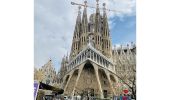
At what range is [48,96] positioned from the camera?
285cm

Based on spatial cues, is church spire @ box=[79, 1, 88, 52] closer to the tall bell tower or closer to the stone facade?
the tall bell tower

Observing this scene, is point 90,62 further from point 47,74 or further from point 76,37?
point 47,74

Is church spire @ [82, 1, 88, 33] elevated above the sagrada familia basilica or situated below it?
above

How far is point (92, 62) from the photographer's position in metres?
2.88

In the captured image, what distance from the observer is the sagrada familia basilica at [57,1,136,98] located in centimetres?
280

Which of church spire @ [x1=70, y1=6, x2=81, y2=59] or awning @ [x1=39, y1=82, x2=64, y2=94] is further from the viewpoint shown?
church spire @ [x1=70, y1=6, x2=81, y2=59]

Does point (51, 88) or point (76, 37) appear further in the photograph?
point (76, 37)

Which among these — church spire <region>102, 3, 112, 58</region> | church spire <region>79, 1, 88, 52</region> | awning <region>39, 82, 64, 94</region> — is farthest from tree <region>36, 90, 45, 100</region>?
church spire <region>102, 3, 112, 58</region>

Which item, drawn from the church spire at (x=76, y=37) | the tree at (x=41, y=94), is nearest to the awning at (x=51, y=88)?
the tree at (x=41, y=94)

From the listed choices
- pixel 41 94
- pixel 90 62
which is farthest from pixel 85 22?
pixel 41 94
